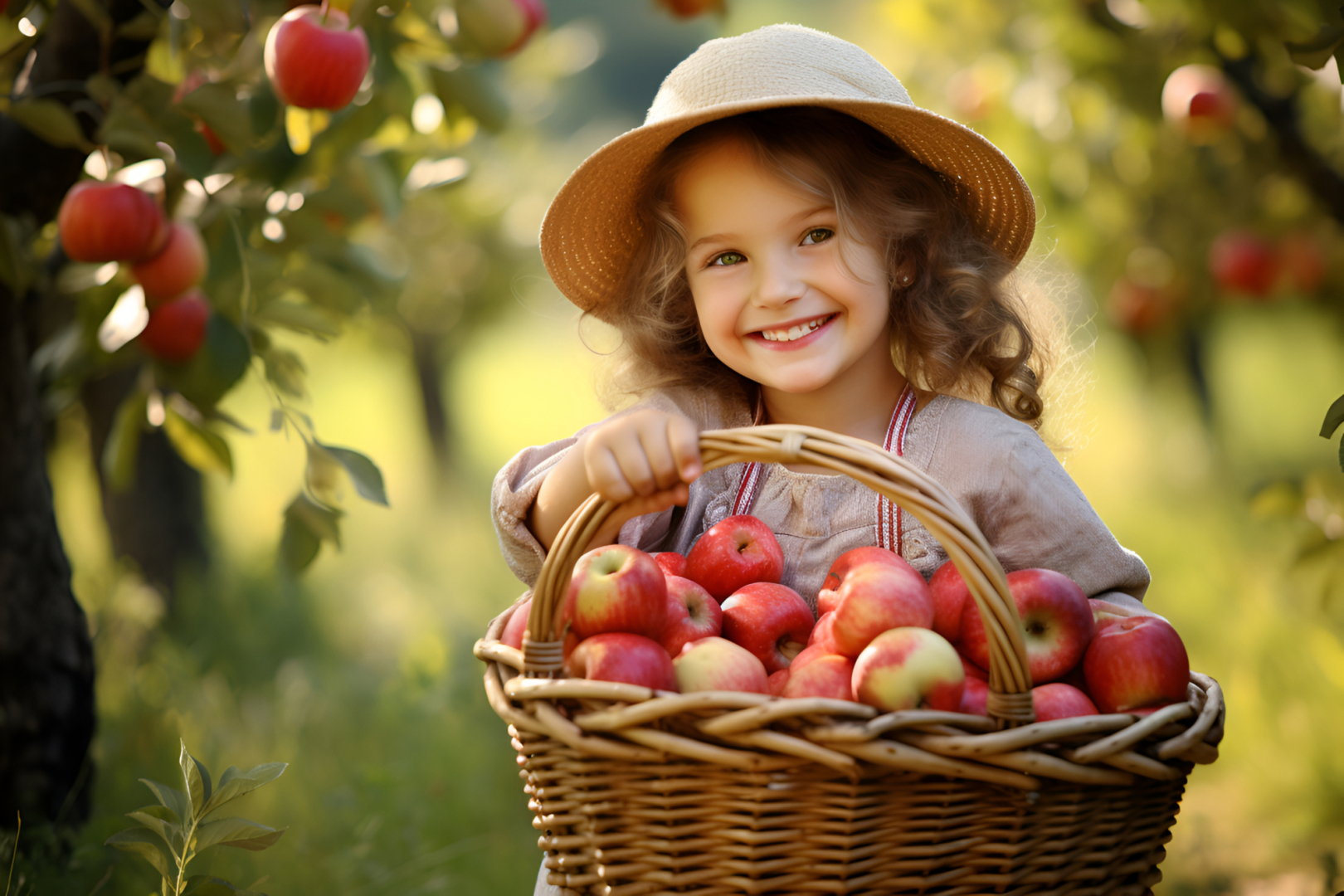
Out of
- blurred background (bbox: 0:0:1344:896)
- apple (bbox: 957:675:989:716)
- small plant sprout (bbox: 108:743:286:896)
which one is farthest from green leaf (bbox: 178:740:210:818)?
apple (bbox: 957:675:989:716)

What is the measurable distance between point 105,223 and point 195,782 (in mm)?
930

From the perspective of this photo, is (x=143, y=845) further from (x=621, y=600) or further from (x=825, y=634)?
(x=825, y=634)

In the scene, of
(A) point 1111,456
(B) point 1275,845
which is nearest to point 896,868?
(B) point 1275,845

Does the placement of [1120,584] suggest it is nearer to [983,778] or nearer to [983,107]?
[983,778]

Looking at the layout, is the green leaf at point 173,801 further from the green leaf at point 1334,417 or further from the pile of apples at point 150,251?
the green leaf at point 1334,417

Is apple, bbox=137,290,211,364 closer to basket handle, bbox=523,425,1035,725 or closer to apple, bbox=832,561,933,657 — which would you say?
basket handle, bbox=523,425,1035,725

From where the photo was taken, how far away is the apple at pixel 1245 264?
3.76 meters

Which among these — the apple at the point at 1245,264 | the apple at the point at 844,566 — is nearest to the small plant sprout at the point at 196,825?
the apple at the point at 844,566

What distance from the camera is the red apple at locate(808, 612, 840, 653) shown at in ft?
4.26

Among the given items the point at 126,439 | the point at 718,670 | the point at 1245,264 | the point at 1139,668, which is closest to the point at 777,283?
the point at 718,670

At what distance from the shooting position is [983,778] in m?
1.00

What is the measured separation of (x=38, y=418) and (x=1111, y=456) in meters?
6.04

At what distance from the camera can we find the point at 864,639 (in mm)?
1246

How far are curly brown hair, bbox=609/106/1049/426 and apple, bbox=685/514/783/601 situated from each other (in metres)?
0.42
